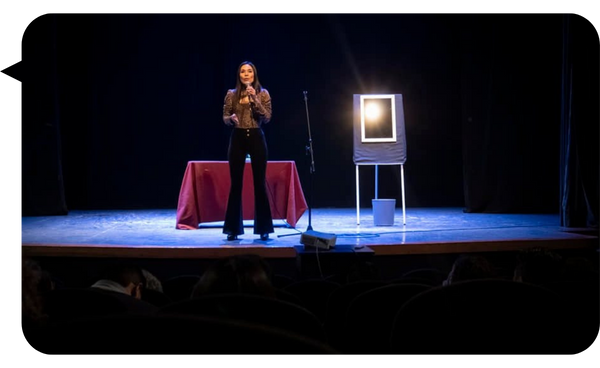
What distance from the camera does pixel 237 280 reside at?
1753 mm

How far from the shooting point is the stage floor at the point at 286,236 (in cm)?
436

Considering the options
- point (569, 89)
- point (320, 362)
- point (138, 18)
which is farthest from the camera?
point (138, 18)

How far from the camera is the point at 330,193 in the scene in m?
8.65

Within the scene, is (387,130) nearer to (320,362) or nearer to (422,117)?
(422,117)

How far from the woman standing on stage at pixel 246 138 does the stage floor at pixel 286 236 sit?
0.19 meters

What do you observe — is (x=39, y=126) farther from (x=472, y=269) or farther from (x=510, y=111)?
(x=472, y=269)

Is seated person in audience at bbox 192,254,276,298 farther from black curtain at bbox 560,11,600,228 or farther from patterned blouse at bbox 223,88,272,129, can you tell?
black curtain at bbox 560,11,600,228

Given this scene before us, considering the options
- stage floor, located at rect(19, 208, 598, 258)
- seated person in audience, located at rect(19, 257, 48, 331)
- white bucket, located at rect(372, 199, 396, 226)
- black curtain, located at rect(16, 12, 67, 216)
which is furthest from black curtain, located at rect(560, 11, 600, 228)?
black curtain, located at rect(16, 12, 67, 216)

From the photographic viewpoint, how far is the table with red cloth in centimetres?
591

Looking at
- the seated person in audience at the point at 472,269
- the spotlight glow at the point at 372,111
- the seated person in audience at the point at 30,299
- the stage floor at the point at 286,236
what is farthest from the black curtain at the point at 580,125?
the seated person in audience at the point at 30,299

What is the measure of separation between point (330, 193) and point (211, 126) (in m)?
2.13

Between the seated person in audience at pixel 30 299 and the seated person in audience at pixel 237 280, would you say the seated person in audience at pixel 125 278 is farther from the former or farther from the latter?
the seated person in audience at pixel 30 299

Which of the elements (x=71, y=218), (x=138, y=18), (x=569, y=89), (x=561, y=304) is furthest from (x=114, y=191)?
(x=561, y=304)

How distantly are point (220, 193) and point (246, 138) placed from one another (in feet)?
5.00
